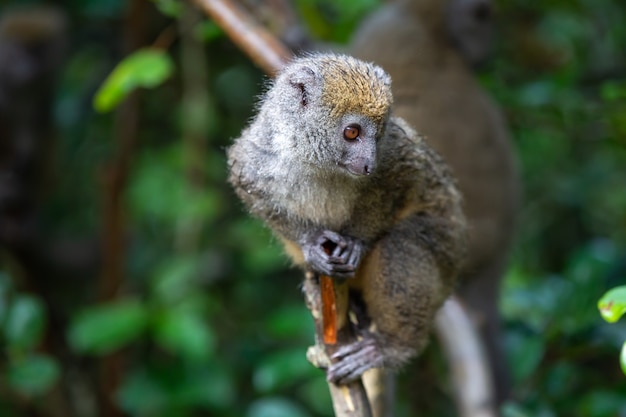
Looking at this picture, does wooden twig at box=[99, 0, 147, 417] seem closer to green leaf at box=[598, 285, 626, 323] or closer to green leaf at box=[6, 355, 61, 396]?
green leaf at box=[6, 355, 61, 396]

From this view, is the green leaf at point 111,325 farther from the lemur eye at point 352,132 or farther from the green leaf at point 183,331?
the lemur eye at point 352,132

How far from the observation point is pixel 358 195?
3229 mm

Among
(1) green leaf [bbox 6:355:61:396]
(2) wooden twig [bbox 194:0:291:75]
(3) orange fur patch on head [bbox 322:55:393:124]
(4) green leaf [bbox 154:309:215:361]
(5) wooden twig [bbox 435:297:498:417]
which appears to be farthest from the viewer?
(4) green leaf [bbox 154:309:215:361]

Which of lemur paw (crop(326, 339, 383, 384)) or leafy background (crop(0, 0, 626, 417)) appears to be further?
leafy background (crop(0, 0, 626, 417))

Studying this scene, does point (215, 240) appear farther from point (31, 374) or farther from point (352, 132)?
point (352, 132)

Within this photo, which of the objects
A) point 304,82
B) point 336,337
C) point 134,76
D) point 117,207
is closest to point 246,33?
point 134,76

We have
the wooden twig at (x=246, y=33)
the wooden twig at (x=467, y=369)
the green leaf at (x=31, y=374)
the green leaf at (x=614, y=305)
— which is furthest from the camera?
the green leaf at (x=31, y=374)

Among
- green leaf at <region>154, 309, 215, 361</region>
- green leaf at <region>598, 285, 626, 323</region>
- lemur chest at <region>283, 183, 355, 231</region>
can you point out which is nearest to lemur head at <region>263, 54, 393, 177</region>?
lemur chest at <region>283, 183, 355, 231</region>

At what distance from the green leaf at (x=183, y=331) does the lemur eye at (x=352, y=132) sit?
7.44ft

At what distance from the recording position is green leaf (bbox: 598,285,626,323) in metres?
2.30

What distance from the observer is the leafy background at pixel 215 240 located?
4590 millimetres

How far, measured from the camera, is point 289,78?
→ 10.2ft

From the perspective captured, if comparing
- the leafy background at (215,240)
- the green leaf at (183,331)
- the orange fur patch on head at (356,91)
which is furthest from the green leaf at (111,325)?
the orange fur patch on head at (356,91)

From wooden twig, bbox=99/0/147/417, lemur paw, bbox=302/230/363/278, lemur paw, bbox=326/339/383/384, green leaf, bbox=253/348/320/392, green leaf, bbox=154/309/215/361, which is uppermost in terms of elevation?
wooden twig, bbox=99/0/147/417
